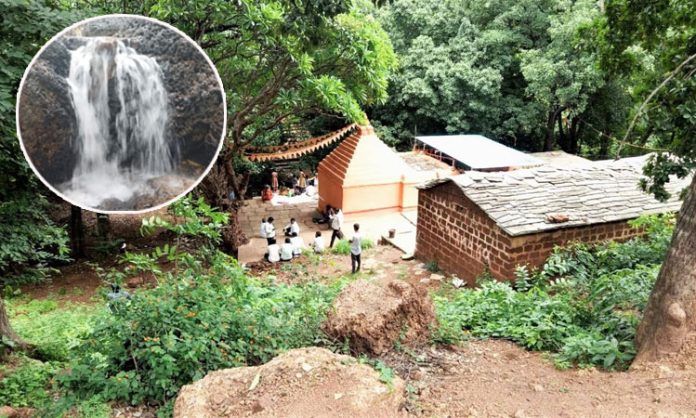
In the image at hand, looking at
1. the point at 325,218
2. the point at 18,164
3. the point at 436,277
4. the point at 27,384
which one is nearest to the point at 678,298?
the point at 27,384

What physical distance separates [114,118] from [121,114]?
7 centimetres

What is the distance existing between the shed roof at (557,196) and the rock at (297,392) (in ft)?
22.8

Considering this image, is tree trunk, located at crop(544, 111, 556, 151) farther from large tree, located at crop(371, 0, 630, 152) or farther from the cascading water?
the cascading water

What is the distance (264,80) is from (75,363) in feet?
31.9

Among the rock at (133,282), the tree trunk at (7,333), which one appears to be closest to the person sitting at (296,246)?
the rock at (133,282)

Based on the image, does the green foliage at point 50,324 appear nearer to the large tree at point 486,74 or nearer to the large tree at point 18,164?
the large tree at point 18,164

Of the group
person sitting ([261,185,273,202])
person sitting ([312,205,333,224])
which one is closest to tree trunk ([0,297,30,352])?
person sitting ([312,205,333,224])

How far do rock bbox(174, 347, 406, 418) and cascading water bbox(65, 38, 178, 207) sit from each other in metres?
1.88

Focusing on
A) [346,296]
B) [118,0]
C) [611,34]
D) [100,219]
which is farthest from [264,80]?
[346,296]

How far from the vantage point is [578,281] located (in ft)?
28.4

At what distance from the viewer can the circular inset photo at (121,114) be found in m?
4.48

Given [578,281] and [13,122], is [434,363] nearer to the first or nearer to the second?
[578,281]

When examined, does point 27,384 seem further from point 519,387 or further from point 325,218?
point 325,218

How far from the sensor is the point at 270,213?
19.1 metres
